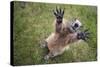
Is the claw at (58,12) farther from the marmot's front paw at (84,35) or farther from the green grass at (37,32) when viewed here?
the marmot's front paw at (84,35)

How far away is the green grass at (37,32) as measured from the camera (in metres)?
2.20

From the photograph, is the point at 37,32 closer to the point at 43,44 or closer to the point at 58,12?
the point at 43,44

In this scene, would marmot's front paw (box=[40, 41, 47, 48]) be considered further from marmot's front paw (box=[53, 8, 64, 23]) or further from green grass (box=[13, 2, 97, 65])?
marmot's front paw (box=[53, 8, 64, 23])

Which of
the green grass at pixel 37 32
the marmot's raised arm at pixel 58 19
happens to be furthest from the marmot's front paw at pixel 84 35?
the marmot's raised arm at pixel 58 19

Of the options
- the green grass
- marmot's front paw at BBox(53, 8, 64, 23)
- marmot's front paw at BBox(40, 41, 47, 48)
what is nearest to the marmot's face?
the green grass

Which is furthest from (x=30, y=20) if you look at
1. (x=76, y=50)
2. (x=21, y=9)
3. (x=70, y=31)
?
(x=76, y=50)

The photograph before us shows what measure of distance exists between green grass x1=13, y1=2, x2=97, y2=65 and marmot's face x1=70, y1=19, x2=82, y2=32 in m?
0.05

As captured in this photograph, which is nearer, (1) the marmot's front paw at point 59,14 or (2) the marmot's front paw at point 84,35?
(1) the marmot's front paw at point 59,14

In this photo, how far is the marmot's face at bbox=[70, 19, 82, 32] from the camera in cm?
244

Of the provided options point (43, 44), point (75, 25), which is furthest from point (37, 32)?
point (75, 25)

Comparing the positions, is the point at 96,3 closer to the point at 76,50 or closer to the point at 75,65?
the point at 76,50

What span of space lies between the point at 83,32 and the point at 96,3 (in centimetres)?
40

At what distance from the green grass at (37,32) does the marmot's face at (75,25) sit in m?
0.05

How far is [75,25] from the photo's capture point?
2457mm
